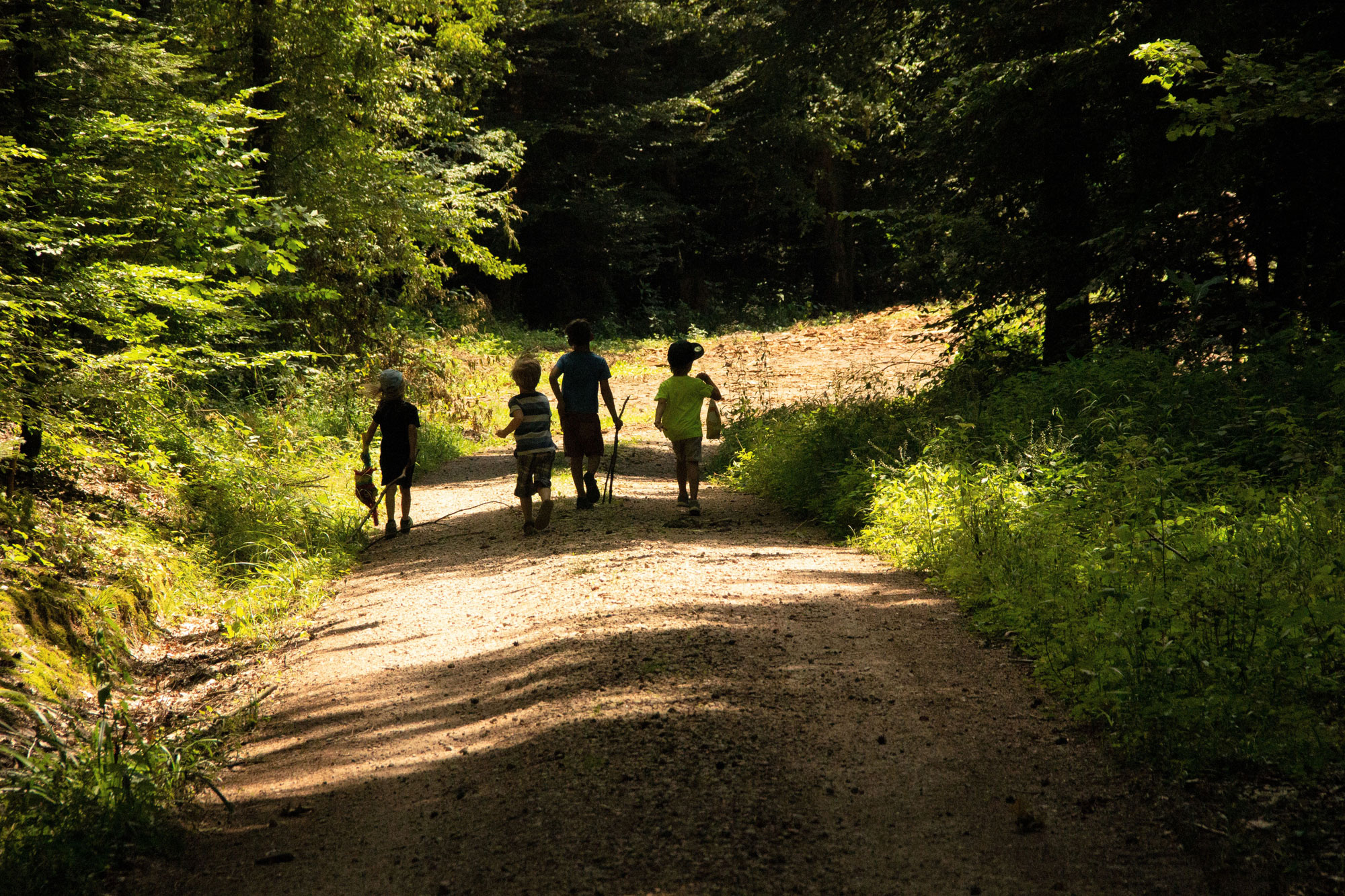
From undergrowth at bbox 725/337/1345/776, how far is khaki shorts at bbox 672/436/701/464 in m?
1.38

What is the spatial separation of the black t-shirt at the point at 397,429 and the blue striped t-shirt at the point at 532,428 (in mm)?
1266

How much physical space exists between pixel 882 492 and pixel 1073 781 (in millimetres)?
5383

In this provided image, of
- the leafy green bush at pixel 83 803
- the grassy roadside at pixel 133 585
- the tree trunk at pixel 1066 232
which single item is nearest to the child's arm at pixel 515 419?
the grassy roadside at pixel 133 585

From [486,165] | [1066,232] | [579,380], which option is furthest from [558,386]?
[486,165]

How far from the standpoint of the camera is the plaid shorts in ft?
31.2

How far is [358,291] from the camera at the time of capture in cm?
1830

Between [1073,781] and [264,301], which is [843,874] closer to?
[1073,781]

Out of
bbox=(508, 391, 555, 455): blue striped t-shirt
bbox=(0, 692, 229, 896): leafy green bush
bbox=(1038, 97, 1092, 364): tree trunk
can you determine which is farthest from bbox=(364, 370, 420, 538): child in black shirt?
bbox=(1038, 97, 1092, 364): tree trunk

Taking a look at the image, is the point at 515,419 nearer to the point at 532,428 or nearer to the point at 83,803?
the point at 532,428

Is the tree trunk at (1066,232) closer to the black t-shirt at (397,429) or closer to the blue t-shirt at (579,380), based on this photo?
the blue t-shirt at (579,380)

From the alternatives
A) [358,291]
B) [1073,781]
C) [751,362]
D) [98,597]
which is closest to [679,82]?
[751,362]

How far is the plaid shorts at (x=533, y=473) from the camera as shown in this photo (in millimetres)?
9508

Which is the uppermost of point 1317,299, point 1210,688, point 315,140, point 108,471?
point 315,140

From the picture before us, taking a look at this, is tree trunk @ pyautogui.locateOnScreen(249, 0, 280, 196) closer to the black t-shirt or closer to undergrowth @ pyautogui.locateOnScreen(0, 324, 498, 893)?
undergrowth @ pyautogui.locateOnScreen(0, 324, 498, 893)
